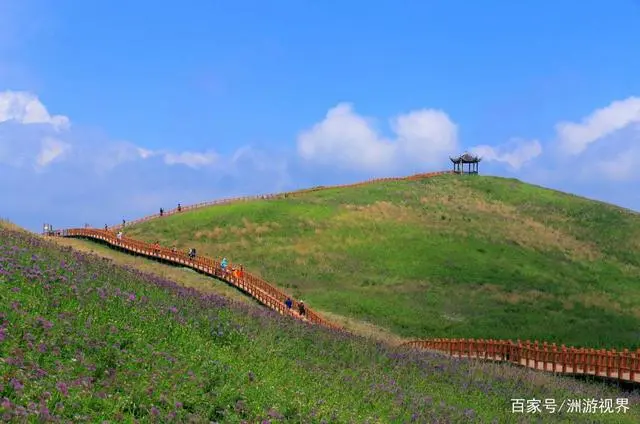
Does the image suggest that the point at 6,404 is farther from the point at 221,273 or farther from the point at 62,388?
the point at 221,273

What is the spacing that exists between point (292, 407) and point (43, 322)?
4246 millimetres

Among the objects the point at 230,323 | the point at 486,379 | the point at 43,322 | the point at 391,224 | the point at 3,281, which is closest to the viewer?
the point at 43,322

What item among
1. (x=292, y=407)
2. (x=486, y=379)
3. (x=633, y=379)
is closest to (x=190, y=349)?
(x=292, y=407)

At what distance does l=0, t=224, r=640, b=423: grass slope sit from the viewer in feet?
30.3

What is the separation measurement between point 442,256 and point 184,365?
5688cm

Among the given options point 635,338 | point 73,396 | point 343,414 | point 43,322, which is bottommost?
point 635,338

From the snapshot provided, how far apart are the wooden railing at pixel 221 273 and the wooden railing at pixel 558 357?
714 centimetres

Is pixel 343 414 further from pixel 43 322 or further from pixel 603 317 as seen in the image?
pixel 603 317

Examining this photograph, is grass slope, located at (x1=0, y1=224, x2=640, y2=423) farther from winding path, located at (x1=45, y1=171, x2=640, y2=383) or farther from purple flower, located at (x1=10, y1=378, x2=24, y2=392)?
winding path, located at (x1=45, y1=171, x2=640, y2=383)

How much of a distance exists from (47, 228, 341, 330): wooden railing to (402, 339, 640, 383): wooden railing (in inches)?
A: 281

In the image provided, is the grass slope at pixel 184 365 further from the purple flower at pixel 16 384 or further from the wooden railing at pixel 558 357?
the wooden railing at pixel 558 357

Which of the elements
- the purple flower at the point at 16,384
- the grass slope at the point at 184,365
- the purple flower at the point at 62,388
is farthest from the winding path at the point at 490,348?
the purple flower at the point at 16,384

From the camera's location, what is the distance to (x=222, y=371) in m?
11.5

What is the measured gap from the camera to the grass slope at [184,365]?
9.25m
